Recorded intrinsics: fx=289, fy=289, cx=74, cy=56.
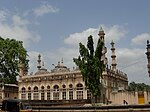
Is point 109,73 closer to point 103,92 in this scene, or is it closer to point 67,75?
point 103,92

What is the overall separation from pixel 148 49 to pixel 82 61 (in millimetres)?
Result: 17777

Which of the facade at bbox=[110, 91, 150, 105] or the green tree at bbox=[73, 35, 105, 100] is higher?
the green tree at bbox=[73, 35, 105, 100]

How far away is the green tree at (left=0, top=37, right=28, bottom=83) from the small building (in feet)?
5.04

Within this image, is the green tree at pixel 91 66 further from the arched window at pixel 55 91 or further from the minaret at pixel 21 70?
the minaret at pixel 21 70

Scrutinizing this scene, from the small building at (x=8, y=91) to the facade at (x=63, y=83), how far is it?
2.80 m

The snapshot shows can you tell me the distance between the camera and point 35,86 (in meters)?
57.3

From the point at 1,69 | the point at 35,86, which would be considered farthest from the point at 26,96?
the point at 1,69

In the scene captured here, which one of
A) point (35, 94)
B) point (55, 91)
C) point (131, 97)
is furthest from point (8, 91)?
point (131, 97)

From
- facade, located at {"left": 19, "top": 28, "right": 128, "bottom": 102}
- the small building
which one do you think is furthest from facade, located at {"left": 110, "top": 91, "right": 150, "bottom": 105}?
the small building

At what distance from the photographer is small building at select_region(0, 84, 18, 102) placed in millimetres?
57781

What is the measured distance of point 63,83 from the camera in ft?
177

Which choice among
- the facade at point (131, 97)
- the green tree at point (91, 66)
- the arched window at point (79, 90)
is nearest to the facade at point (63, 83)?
the arched window at point (79, 90)

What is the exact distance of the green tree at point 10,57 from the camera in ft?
187

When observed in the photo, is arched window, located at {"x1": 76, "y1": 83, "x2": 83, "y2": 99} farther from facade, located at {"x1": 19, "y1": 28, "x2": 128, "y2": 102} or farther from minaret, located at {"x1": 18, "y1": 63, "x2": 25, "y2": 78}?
minaret, located at {"x1": 18, "y1": 63, "x2": 25, "y2": 78}
